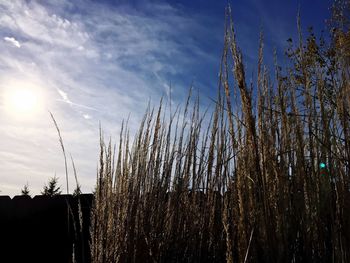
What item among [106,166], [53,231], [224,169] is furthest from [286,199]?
[53,231]

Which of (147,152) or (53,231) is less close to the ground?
(147,152)

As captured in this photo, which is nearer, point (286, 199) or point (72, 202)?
point (286, 199)

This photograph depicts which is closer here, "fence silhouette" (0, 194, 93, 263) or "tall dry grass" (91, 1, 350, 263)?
"tall dry grass" (91, 1, 350, 263)

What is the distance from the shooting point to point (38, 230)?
427cm

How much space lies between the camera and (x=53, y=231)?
4211mm

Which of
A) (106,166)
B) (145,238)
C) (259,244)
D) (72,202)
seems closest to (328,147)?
(259,244)

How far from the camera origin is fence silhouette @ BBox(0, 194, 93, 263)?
4.11 metres

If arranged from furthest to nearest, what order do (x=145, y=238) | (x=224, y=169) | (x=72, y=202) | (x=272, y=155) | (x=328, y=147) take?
(x=72, y=202)
(x=224, y=169)
(x=145, y=238)
(x=272, y=155)
(x=328, y=147)

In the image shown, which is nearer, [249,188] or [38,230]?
[249,188]

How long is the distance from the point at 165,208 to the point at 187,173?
0.28 metres

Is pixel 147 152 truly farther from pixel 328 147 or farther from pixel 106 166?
pixel 328 147

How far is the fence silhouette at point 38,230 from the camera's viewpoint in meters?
4.11

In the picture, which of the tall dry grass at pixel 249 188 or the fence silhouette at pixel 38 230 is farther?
the fence silhouette at pixel 38 230

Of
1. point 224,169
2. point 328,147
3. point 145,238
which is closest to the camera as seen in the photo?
point 328,147
